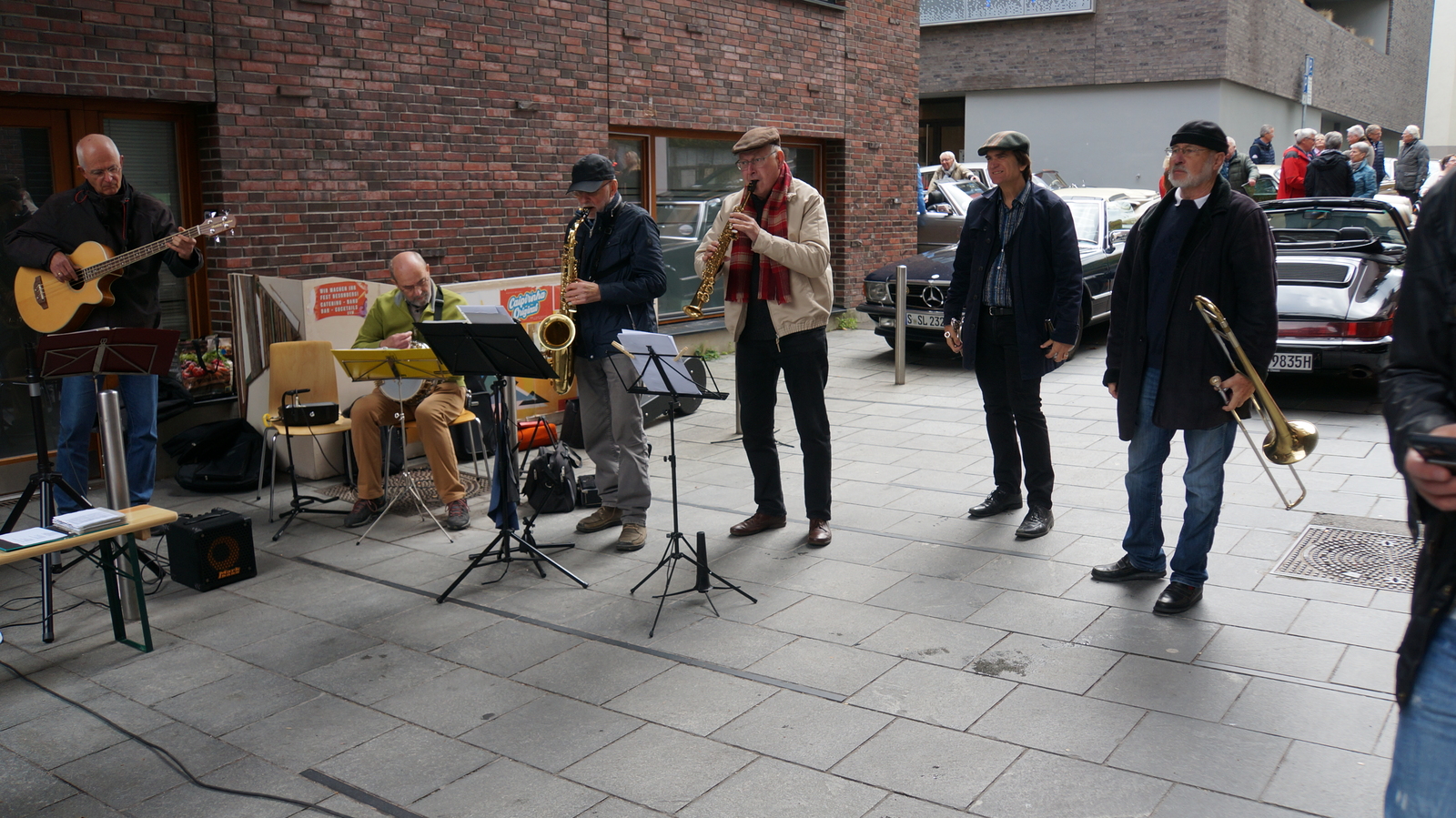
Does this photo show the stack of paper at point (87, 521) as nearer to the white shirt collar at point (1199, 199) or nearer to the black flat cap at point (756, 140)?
the black flat cap at point (756, 140)

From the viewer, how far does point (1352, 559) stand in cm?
564

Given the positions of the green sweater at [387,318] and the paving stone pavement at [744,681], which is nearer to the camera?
the paving stone pavement at [744,681]

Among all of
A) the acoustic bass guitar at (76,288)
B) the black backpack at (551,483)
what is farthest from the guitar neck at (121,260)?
the black backpack at (551,483)

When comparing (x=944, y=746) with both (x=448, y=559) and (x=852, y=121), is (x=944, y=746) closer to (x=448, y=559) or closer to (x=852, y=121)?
(x=448, y=559)

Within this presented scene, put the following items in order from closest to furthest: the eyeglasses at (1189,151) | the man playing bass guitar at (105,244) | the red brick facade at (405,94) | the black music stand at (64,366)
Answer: the eyeglasses at (1189,151), the black music stand at (64,366), the man playing bass guitar at (105,244), the red brick facade at (405,94)

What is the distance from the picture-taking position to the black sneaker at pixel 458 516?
6.73 metres

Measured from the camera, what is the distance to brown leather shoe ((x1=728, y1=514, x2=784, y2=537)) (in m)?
6.33

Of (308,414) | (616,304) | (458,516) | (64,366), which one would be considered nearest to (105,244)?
(64,366)

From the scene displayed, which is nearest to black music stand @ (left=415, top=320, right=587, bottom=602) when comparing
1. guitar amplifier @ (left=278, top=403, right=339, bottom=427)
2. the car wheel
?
guitar amplifier @ (left=278, top=403, right=339, bottom=427)

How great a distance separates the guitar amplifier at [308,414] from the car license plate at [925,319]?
6.58m

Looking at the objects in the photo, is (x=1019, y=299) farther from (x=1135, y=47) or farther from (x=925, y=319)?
(x=1135, y=47)

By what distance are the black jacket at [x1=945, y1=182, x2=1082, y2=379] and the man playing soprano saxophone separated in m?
0.96

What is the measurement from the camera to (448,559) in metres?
6.17

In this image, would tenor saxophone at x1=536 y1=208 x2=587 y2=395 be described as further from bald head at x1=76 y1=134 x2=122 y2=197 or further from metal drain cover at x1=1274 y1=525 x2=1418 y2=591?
metal drain cover at x1=1274 y1=525 x2=1418 y2=591
